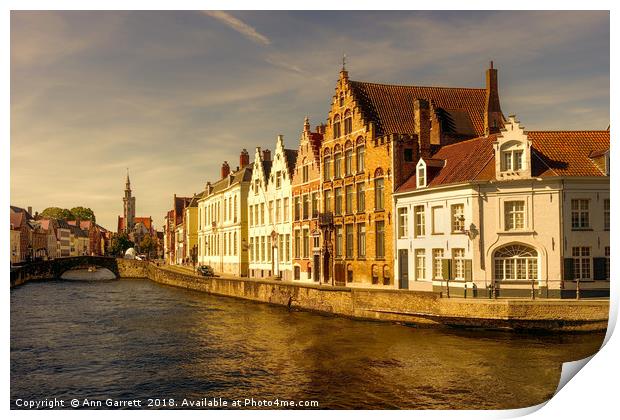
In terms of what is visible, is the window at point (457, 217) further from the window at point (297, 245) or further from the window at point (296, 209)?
the window at point (296, 209)

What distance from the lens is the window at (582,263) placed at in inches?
794

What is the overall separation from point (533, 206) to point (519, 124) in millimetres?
2839

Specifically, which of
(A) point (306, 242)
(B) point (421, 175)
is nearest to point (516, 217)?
(B) point (421, 175)

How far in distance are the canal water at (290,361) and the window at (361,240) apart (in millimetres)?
4884

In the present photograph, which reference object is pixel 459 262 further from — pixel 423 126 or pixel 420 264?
pixel 423 126

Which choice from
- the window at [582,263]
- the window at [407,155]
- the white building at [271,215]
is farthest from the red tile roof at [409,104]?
the window at [582,263]

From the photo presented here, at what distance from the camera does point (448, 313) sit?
22281 mm

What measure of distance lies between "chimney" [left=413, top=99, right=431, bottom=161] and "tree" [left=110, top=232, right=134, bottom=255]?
78.8 metres

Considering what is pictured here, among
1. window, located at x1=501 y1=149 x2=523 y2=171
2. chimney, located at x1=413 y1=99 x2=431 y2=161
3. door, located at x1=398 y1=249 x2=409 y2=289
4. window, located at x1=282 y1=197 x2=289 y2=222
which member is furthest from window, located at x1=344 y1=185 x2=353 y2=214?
window, located at x1=501 y1=149 x2=523 y2=171

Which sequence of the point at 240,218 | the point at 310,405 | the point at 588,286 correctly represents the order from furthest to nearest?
1. the point at 240,218
2. the point at 588,286
3. the point at 310,405

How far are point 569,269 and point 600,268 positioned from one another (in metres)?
1.37

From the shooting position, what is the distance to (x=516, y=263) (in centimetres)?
2225

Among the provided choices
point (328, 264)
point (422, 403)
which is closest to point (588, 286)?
point (422, 403)

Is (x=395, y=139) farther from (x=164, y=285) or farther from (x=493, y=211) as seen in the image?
(x=164, y=285)
